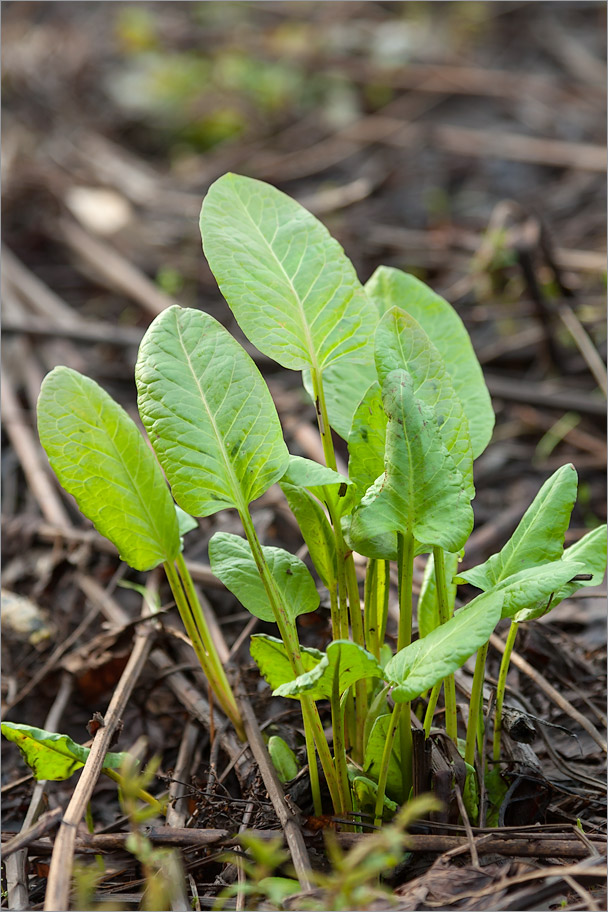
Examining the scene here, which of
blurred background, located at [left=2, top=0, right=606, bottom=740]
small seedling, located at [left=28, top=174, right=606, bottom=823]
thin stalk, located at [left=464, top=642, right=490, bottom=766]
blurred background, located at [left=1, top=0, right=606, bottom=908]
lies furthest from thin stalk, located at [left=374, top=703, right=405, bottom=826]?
blurred background, located at [left=2, top=0, right=606, bottom=740]

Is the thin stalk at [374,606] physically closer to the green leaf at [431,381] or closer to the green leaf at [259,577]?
the green leaf at [259,577]

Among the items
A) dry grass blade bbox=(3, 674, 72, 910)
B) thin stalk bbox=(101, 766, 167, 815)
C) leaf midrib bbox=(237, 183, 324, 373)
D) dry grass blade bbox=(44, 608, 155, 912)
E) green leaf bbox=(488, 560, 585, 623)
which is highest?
leaf midrib bbox=(237, 183, 324, 373)

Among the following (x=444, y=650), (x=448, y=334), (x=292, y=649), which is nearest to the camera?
(x=444, y=650)

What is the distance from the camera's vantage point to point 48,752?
1.02 m

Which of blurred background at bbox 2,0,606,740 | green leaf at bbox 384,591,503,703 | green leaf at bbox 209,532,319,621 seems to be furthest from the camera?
blurred background at bbox 2,0,606,740

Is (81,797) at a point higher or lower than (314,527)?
lower

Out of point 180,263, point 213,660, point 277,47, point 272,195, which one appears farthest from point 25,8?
point 213,660

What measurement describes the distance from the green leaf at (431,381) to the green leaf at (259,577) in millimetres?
237

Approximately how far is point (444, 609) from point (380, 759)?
19cm

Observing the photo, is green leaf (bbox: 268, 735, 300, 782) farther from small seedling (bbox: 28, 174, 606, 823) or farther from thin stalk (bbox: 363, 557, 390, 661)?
thin stalk (bbox: 363, 557, 390, 661)

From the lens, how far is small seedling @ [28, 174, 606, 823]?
91 cm

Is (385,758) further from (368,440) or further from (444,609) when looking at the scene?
(368,440)

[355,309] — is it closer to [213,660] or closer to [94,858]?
[213,660]

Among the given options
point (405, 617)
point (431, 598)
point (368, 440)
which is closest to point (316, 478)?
point (368, 440)
